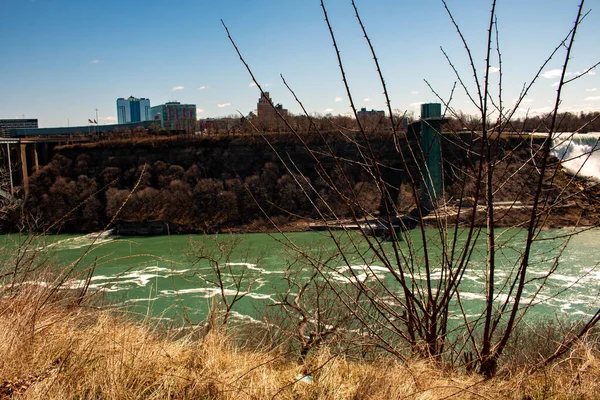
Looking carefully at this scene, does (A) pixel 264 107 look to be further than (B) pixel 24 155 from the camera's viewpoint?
No

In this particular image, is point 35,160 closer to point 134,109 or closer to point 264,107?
point 264,107

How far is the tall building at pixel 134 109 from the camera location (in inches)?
5616

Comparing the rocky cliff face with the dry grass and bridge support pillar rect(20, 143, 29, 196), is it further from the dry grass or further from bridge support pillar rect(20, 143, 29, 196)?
the dry grass

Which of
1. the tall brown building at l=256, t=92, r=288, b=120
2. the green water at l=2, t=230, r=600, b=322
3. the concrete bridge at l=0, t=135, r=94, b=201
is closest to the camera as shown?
the tall brown building at l=256, t=92, r=288, b=120

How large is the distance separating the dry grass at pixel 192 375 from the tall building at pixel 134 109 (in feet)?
432

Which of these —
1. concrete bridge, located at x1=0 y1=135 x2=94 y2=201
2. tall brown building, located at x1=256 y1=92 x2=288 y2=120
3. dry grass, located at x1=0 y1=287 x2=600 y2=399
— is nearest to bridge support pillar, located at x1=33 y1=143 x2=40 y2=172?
concrete bridge, located at x1=0 y1=135 x2=94 y2=201

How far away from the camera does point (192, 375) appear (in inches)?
79.0

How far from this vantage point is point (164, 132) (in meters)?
39.0

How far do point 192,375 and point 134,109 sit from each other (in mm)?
155435

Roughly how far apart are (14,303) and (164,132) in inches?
1506

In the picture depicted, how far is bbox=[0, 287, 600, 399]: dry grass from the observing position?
179 centimetres

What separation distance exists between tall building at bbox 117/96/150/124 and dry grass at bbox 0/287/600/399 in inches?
5189

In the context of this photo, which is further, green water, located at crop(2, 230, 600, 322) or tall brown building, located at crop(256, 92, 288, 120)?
green water, located at crop(2, 230, 600, 322)

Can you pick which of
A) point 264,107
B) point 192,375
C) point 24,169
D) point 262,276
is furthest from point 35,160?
point 192,375
